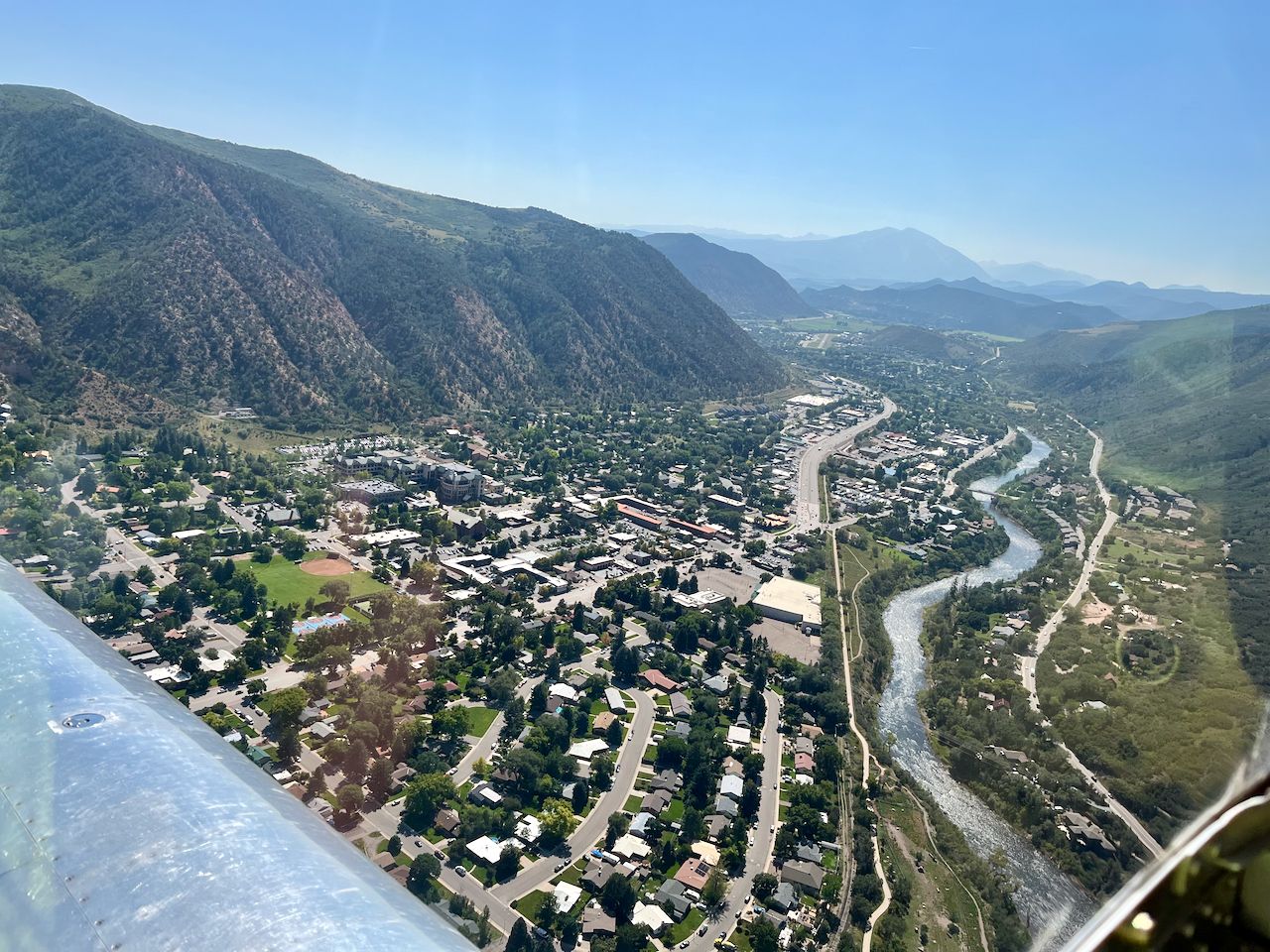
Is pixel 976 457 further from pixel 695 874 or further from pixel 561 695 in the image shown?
pixel 695 874

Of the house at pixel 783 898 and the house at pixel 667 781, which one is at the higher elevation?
the house at pixel 667 781

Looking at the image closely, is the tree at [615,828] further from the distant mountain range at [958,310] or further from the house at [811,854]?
the distant mountain range at [958,310]

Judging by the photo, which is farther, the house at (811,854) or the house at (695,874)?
the house at (811,854)

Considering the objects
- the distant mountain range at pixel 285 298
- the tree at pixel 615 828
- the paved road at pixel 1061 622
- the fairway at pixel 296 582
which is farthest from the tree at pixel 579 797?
the distant mountain range at pixel 285 298

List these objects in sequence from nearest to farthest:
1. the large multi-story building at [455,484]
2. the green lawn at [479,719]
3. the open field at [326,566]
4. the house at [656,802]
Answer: the house at [656,802] < the green lawn at [479,719] < the open field at [326,566] < the large multi-story building at [455,484]

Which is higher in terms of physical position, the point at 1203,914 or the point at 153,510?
the point at 1203,914

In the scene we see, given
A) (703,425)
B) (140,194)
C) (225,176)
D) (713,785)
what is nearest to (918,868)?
(713,785)

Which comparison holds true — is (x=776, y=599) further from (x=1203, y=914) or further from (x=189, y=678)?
(x=1203, y=914)
